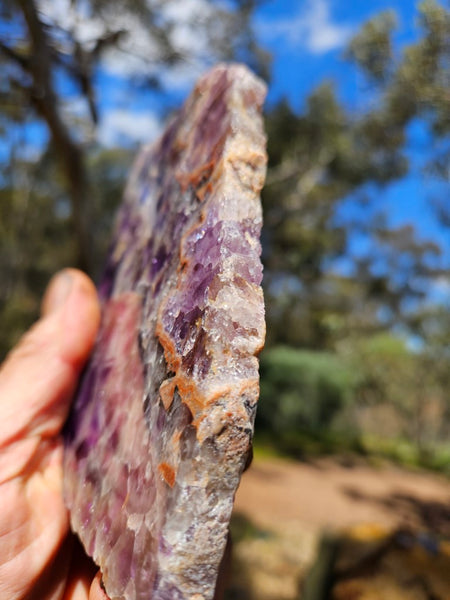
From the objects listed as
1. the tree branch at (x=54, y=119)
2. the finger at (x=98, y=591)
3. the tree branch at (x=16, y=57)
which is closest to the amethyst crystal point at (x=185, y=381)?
the finger at (x=98, y=591)

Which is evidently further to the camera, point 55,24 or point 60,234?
point 60,234

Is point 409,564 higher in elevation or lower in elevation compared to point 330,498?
higher

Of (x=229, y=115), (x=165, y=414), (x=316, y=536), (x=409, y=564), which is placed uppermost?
(x=229, y=115)

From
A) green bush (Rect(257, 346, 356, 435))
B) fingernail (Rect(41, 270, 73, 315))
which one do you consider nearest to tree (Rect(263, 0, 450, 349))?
green bush (Rect(257, 346, 356, 435))

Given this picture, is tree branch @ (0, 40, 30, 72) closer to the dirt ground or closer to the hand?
the hand

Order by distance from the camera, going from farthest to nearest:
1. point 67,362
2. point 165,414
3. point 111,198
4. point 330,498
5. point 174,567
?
point 111,198 → point 330,498 → point 67,362 → point 165,414 → point 174,567

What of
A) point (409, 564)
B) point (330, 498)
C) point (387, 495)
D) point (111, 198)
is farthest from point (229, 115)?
point (111, 198)

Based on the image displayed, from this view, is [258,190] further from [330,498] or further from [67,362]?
[330,498]

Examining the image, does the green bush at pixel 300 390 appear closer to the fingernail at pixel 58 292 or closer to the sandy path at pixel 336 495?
the sandy path at pixel 336 495

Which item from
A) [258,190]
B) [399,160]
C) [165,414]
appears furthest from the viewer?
[399,160]
